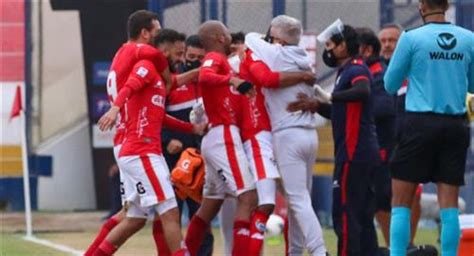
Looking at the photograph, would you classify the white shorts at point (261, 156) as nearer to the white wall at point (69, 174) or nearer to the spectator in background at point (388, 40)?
the spectator in background at point (388, 40)

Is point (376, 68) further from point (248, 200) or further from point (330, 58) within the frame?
point (248, 200)

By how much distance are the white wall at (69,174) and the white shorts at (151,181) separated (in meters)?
10.2

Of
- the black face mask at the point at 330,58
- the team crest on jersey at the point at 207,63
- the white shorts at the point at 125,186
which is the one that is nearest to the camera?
the white shorts at the point at 125,186

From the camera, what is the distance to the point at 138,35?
1166 cm

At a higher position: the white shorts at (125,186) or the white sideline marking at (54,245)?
the white shorts at (125,186)

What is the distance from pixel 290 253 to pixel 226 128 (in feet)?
3.88

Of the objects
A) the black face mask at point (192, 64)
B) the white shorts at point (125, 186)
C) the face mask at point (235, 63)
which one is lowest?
the white shorts at point (125, 186)

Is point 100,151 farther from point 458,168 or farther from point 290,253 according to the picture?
point 458,168

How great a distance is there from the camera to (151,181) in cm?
1127

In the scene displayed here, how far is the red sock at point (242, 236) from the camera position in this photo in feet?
38.0

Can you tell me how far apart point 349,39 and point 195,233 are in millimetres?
1990

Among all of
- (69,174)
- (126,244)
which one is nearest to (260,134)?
(126,244)

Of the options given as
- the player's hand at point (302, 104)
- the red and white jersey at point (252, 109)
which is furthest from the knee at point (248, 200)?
the player's hand at point (302, 104)

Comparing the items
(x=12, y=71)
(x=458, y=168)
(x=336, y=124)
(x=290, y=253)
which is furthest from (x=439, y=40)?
(x=12, y=71)
